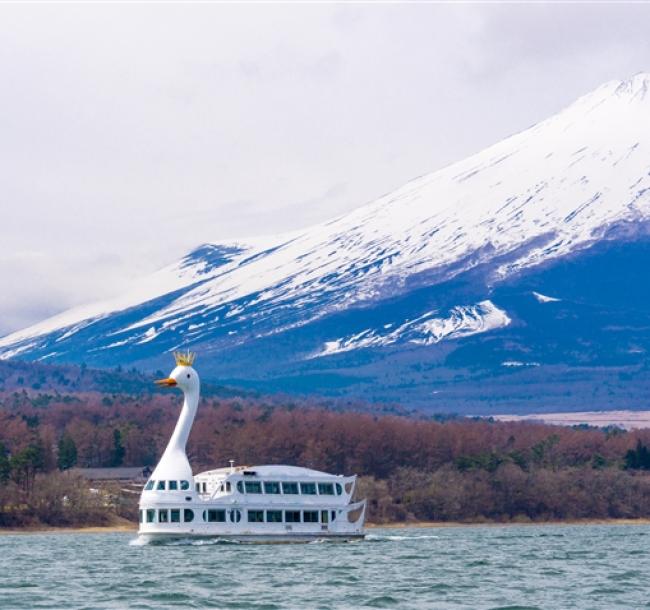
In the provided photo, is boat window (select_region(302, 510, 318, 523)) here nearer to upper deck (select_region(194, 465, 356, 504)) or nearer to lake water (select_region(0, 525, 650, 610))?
upper deck (select_region(194, 465, 356, 504))

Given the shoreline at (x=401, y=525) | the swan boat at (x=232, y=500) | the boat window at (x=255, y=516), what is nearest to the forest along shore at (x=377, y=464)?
the shoreline at (x=401, y=525)

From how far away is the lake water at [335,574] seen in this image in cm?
6109

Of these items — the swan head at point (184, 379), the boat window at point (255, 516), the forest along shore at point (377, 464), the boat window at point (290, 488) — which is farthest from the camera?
the forest along shore at point (377, 464)

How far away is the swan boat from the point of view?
3632 inches

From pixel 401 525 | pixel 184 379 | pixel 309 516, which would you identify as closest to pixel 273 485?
pixel 309 516

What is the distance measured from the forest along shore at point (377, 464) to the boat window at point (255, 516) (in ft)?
99.4

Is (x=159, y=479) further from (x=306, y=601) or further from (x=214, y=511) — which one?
(x=306, y=601)

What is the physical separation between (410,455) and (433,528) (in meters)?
22.1

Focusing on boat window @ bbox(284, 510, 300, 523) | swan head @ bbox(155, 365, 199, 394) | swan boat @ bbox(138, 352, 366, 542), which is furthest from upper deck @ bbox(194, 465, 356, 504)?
swan head @ bbox(155, 365, 199, 394)

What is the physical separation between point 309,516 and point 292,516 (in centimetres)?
93

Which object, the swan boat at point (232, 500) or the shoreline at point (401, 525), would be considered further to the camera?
the shoreline at point (401, 525)

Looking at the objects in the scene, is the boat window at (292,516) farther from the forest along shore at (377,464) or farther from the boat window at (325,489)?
the forest along shore at (377,464)

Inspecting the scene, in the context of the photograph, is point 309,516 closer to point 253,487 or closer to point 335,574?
point 253,487

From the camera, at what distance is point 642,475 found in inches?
5969
